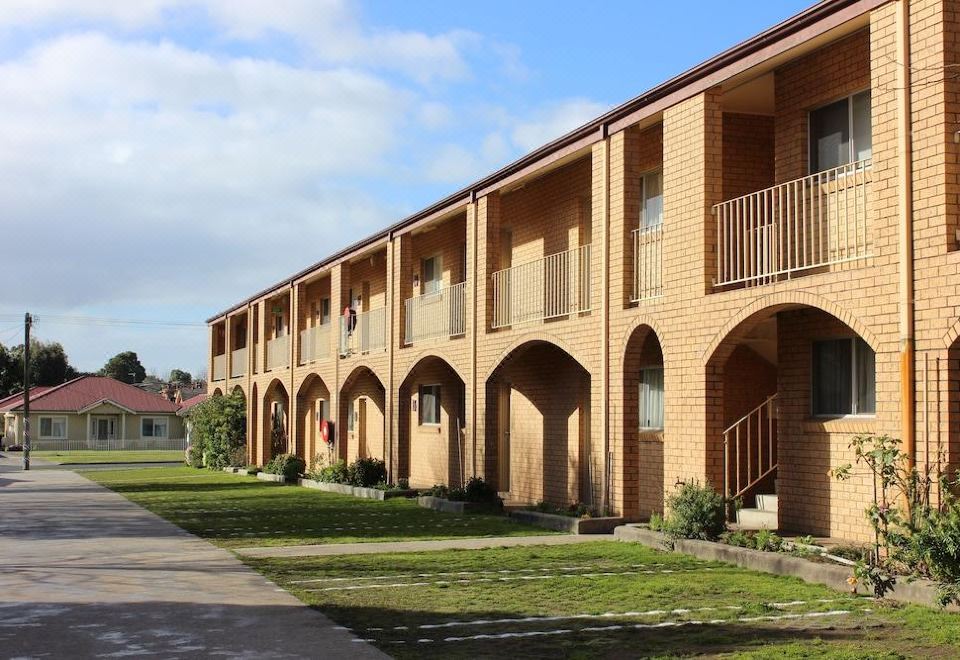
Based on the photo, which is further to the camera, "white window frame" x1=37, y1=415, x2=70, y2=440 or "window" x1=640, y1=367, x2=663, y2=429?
"white window frame" x1=37, y1=415, x2=70, y2=440

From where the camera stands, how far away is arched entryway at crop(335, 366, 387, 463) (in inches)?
1232

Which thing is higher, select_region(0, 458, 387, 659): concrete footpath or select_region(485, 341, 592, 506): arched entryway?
select_region(485, 341, 592, 506): arched entryway

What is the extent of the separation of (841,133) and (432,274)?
609 inches

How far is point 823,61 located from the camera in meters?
14.4

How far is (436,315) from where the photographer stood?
2458cm

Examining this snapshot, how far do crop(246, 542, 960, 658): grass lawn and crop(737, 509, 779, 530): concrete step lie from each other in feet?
8.26

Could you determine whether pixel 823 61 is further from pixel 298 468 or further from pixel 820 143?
pixel 298 468

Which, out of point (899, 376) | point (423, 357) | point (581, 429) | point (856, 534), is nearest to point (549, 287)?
point (581, 429)

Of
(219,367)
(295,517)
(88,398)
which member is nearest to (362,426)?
(295,517)

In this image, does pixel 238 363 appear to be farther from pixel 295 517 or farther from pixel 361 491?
pixel 295 517

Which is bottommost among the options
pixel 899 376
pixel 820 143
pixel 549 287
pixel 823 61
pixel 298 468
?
pixel 298 468

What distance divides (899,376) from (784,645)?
12.7 feet

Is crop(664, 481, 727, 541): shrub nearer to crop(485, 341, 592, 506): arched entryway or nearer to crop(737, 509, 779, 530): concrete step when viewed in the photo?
crop(737, 509, 779, 530): concrete step

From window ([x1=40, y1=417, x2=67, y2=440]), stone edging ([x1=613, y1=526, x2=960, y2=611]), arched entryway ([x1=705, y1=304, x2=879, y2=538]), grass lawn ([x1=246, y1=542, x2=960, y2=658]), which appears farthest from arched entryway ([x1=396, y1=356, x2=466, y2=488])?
window ([x1=40, y1=417, x2=67, y2=440])
